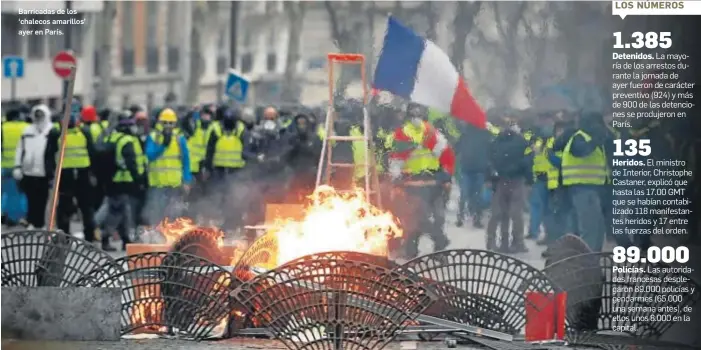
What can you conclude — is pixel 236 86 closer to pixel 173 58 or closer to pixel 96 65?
pixel 173 58

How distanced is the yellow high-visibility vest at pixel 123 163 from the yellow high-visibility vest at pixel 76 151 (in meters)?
0.44

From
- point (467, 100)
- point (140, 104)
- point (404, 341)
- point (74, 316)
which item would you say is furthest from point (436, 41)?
point (140, 104)

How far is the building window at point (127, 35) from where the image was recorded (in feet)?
45.6

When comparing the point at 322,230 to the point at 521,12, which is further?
the point at 521,12

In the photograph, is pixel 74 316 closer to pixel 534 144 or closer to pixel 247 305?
pixel 247 305

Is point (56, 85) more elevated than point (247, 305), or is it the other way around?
point (56, 85)

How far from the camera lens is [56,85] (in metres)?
14.9

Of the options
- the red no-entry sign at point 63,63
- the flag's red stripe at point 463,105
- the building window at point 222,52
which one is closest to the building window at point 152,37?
the building window at point 222,52

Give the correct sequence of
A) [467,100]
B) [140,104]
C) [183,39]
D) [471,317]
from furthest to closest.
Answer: [140,104] < [183,39] < [467,100] < [471,317]

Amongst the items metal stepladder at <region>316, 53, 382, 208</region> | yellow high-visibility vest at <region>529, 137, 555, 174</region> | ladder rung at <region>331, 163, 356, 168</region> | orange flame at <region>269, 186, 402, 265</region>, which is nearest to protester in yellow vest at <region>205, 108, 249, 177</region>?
yellow high-visibility vest at <region>529, 137, 555, 174</region>

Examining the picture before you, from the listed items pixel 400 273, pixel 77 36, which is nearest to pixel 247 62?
pixel 77 36

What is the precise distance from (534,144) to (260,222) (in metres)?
3.01

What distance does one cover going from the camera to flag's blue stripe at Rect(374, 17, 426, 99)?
39.1 ft

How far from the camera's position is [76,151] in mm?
15508
